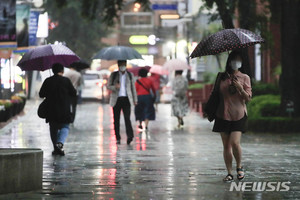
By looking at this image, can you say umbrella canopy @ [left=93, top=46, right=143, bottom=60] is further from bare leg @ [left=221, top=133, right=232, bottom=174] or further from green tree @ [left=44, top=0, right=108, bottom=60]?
green tree @ [left=44, top=0, right=108, bottom=60]

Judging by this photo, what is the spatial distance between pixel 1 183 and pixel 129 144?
27.5ft

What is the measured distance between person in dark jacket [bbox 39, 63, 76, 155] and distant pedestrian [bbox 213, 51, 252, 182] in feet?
15.8

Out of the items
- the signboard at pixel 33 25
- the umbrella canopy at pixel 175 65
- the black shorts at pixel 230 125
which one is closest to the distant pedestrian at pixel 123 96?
the black shorts at pixel 230 125

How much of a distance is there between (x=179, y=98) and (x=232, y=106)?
46.7 ft

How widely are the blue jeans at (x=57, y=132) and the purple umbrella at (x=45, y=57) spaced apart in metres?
1.71

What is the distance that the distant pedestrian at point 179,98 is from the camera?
83.8 ft

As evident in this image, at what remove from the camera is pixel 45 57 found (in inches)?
703

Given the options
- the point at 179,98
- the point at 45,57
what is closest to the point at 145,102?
the point at 179,98

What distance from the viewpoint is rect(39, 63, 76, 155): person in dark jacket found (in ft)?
52.2

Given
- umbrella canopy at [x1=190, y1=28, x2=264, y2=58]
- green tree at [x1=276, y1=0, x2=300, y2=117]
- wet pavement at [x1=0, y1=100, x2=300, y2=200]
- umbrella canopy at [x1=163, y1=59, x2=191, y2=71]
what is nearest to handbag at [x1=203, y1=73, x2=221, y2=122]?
umbrella canopy at [x1=190, y1=28, x2=264, y2=58]

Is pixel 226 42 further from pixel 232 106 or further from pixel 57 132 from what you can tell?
pixel 57 132

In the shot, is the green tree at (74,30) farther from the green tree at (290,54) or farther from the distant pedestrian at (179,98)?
the green tree at (290,54)

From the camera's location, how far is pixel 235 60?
11.8m

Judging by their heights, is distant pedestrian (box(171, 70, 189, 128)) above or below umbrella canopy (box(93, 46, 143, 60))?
below
